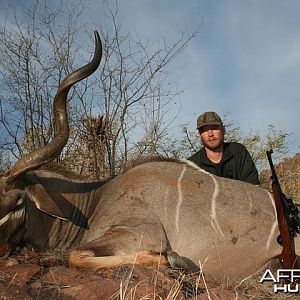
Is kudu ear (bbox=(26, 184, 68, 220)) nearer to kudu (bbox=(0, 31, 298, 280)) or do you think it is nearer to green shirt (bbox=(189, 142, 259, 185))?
kudu (bbox=(0, 31, 298, 280))

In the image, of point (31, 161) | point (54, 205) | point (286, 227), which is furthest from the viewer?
point (54, 205)

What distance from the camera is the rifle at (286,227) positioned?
3289 millimetres

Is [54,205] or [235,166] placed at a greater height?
[235,166]

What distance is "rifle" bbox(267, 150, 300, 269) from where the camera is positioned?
329cm

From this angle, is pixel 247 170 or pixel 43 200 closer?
pixel 43 200

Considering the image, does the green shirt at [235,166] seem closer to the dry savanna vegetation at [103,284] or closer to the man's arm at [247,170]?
the man's arm at [247,170]

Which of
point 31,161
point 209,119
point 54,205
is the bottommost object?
point 54,205

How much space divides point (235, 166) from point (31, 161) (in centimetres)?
204

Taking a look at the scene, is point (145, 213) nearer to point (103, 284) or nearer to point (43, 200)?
point (43, 200)

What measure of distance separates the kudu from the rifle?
0.45 feet

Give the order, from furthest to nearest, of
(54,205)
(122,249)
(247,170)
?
1. (247,170)
2. (54,205)
3. (122,249)

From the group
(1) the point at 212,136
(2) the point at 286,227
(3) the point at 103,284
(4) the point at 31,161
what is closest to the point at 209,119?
(1) the point at 212,136

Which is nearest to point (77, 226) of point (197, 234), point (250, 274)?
point (197, 234)

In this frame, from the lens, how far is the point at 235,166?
4516mm
